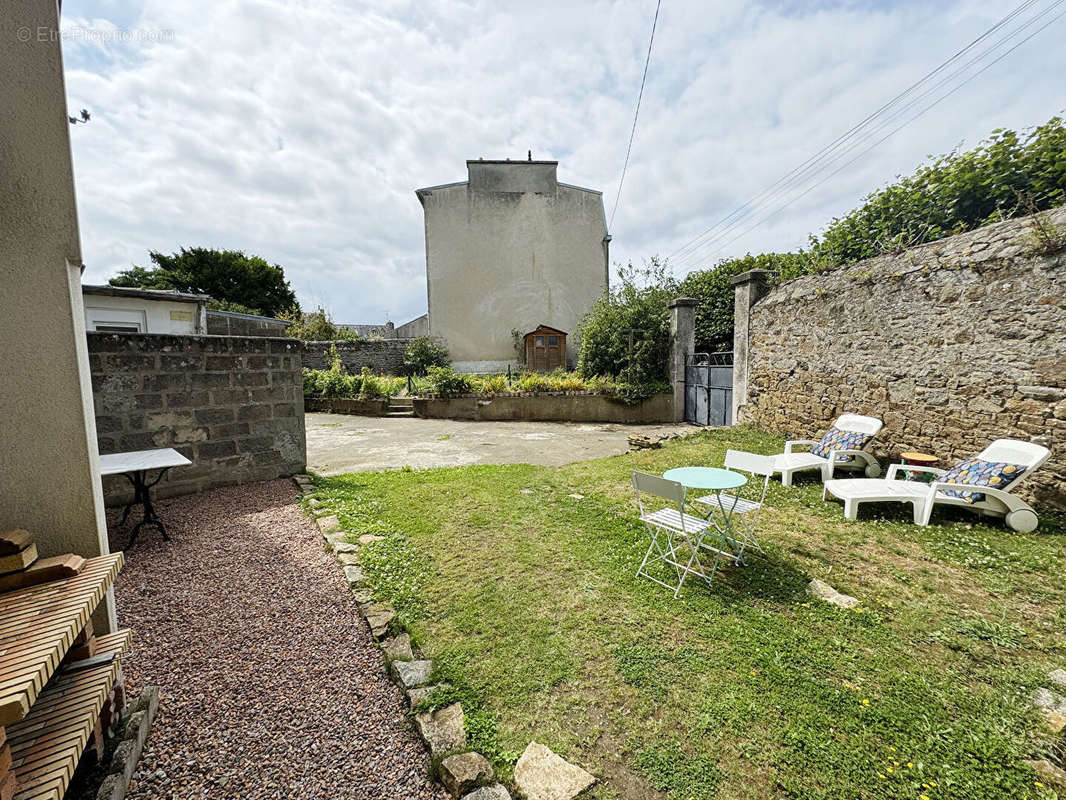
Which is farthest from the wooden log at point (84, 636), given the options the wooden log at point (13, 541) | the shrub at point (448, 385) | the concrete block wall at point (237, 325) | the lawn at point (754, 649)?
the concrete block wall at point (237, 325)

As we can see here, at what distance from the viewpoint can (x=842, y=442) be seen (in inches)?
245

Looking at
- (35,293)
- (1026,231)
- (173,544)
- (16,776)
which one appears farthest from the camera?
(1026,231)

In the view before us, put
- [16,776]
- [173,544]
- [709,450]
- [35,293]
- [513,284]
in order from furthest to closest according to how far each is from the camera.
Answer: [513,284] → [709,450] → [173,544] → [35,293] → [16,776]

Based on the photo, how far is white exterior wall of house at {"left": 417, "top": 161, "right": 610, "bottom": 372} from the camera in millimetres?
21188

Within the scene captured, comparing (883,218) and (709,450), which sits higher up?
(883,218)

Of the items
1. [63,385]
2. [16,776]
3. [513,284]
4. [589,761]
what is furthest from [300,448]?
[513,284]

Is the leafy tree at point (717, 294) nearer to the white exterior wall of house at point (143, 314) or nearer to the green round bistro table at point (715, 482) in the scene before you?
the green round bistro table at point (715, 482)

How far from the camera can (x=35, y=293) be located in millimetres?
1756

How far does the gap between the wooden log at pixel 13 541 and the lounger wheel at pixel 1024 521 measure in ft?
24.0

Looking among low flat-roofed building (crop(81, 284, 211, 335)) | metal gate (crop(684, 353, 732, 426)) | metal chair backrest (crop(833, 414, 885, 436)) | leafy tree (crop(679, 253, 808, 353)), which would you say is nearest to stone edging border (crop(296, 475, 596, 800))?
metal chair backrest (crop(833, 414, 885, 436))

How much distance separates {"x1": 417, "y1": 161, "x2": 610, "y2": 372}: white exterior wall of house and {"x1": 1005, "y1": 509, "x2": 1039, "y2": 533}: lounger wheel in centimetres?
1709

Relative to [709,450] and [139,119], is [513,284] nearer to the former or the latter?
[709,450]

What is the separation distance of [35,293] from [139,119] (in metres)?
3.90

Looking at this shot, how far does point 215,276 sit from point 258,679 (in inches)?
1488
